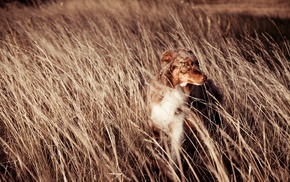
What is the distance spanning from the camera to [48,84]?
8.18ft

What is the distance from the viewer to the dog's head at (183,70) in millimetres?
2204

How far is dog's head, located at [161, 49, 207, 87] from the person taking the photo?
2.20m

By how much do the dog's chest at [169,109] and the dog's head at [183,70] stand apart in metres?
0.10

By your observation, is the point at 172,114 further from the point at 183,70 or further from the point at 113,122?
the point at 113,122

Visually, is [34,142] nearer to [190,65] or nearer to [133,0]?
[190,65]

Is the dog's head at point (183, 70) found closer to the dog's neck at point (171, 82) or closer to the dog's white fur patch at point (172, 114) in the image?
the dog's neck at point (171, 82)

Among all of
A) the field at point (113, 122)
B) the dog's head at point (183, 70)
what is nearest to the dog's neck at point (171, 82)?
the dog's head at point (183, 70)

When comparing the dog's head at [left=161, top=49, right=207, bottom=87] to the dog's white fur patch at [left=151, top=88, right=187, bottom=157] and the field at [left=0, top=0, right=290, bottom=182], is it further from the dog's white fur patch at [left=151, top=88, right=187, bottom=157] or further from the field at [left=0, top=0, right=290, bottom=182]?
the field at [left=0, top=0, right=290, bottom=182]

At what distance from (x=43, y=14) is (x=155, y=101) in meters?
4.61

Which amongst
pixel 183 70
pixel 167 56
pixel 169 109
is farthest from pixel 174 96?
pixel 167 56

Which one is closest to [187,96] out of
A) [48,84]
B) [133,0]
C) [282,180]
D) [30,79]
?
[282,180]

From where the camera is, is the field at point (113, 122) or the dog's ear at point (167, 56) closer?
the field at point (113, 122)

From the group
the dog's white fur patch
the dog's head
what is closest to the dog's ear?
→ the dog's head

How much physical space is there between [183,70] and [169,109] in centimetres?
34
